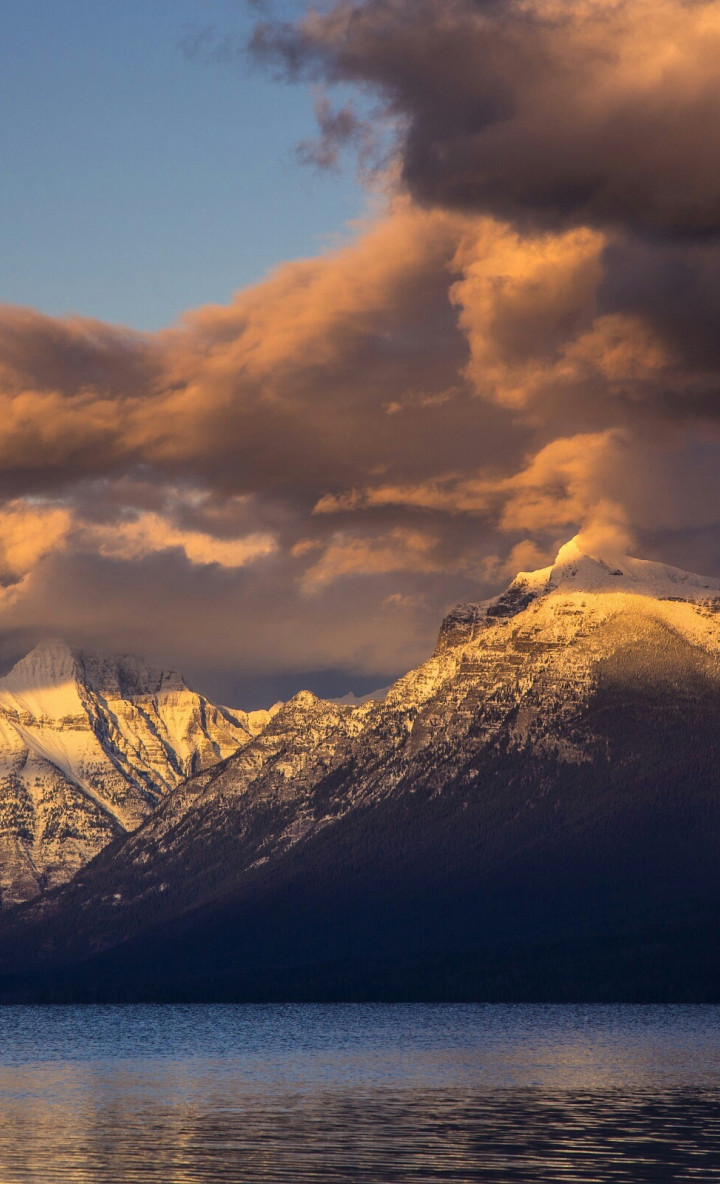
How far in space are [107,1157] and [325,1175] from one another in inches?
620

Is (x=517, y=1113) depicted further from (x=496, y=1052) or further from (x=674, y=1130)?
(x=496, y=1052)

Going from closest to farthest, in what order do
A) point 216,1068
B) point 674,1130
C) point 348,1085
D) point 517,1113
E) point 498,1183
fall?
1. point 498,1183
2. point 674,1130
3. point 517,1113
4. point 348,1085
5. point 216,1068

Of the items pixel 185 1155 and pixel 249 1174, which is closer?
pixel 249 1174

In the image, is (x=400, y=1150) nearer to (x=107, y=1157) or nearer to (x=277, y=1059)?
(x=107, y=1157)

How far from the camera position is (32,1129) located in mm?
117688

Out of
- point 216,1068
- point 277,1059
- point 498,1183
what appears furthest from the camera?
point 277,1059

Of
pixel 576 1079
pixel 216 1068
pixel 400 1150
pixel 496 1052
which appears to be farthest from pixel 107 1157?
pixel 496 1052

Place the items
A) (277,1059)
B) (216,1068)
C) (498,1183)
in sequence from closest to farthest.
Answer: (498,1183), (216,1068), (277,1059)

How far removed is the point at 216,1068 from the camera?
17725 centimetres

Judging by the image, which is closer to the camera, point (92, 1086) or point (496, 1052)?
point (92, 1086)

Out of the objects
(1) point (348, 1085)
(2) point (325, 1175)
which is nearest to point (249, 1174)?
(2) point (325, 1175)

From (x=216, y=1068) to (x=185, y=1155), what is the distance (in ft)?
252

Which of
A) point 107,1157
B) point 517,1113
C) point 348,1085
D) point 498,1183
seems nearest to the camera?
point 498,1183

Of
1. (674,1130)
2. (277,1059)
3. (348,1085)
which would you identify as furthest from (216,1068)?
(674,1130)
